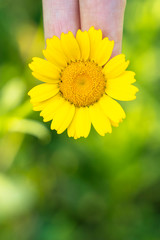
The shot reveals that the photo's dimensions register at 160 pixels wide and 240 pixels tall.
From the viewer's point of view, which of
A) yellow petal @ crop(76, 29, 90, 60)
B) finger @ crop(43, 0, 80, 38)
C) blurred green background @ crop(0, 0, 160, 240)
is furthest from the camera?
blurred green background @ crop(0, 0, 160, 240)

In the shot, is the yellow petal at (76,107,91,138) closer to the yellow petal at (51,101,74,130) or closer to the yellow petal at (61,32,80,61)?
the yellow petal at (51,101,74,130)

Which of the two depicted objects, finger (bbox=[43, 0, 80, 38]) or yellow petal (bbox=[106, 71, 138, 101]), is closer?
yellow petal (bbox=[106, 71, 138, 101])

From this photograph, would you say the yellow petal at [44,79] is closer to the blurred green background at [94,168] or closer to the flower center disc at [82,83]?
the flower center disc at [82,83]

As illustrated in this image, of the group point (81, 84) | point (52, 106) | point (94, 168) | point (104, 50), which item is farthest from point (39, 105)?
point (94, 168)

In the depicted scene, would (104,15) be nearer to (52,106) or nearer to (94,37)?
(94,37)

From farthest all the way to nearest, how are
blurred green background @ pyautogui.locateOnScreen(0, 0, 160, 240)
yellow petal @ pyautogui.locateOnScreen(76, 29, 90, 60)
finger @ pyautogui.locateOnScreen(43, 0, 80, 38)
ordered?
blurred green background @ pyautogui.locateOnScreen(0, 0, 160, 240), finger @ pyautogui.locateOnScreen(43, 0, 80, 38), yellow petal @ pyautogui.locateOnScreen(76, 29, 90, 60)

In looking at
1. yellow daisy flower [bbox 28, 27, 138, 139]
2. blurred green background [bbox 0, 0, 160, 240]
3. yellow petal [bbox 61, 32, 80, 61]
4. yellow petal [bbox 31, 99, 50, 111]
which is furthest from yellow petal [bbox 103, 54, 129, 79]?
blurred green background [bbox 0, 0, 160, 240]

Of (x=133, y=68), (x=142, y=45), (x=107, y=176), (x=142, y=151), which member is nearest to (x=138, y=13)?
(x=142, y=45)
